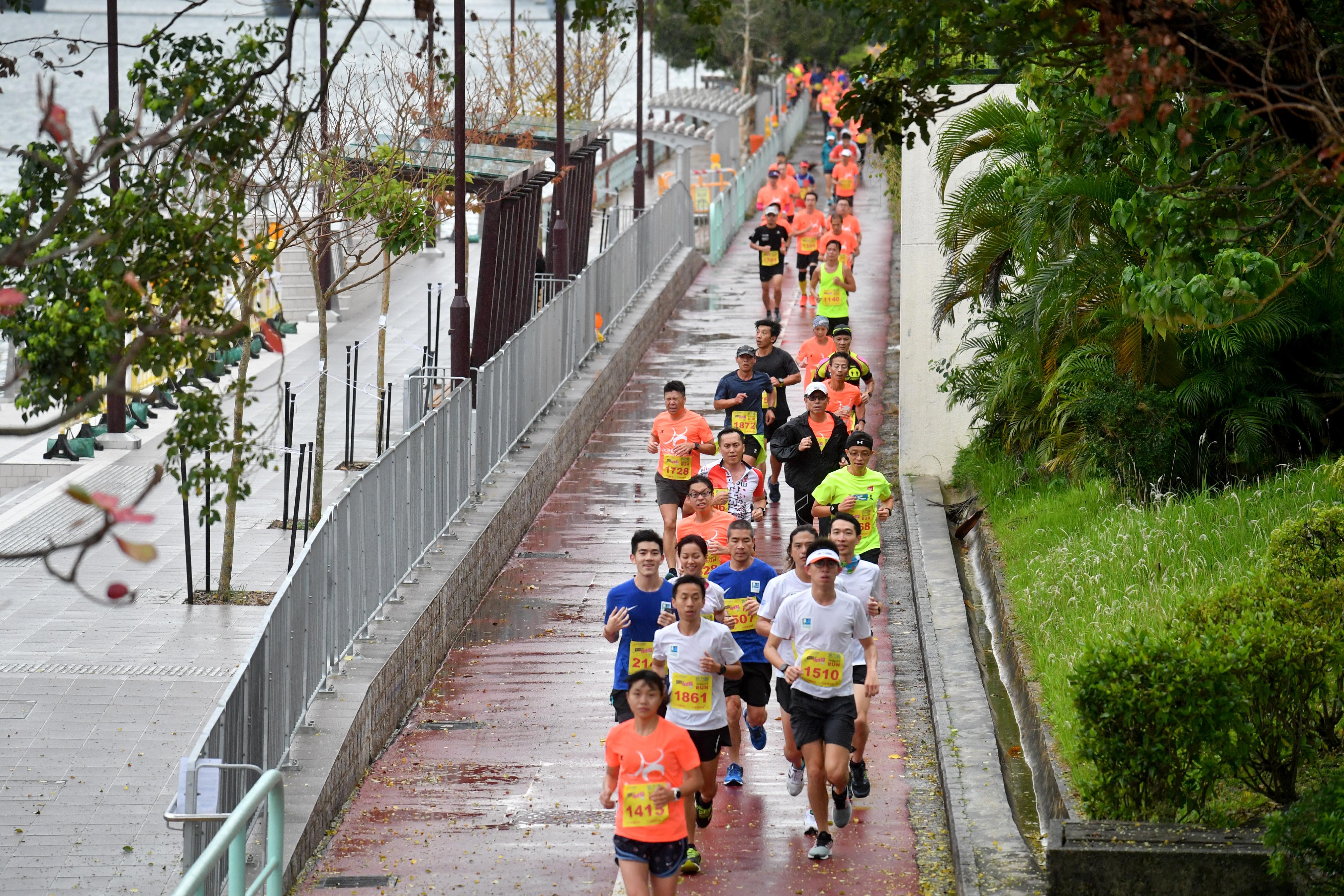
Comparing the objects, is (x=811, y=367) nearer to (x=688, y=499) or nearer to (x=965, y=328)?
(x=965, y=328)

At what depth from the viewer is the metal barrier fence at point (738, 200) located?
36000mm

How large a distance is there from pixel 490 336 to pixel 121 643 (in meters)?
8.25

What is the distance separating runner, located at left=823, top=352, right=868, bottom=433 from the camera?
15320 mm

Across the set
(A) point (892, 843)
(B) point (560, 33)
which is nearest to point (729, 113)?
(B) point (560, 33)

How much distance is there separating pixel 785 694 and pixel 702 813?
2.67ft

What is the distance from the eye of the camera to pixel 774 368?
16328mm

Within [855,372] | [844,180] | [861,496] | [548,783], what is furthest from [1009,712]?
[844,180]

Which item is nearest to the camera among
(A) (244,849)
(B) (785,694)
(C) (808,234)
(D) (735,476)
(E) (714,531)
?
(A) (244,849)

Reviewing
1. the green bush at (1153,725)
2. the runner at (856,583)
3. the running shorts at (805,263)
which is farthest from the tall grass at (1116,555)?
the running shorts at (805,263)

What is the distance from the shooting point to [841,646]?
30.4 feet

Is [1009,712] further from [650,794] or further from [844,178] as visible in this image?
[844,178]

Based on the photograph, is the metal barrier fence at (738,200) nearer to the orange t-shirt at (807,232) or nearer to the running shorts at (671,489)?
the orange t-shirt at (807,232)

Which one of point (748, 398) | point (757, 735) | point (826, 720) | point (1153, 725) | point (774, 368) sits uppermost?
point (774, 368)

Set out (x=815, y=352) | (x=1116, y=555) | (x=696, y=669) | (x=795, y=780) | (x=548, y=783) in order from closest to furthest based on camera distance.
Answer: (x=696, y=669) < (x=795, y=780) < (x=548, y=783) < (x=1116, y=555) < (x=815, y=352)
